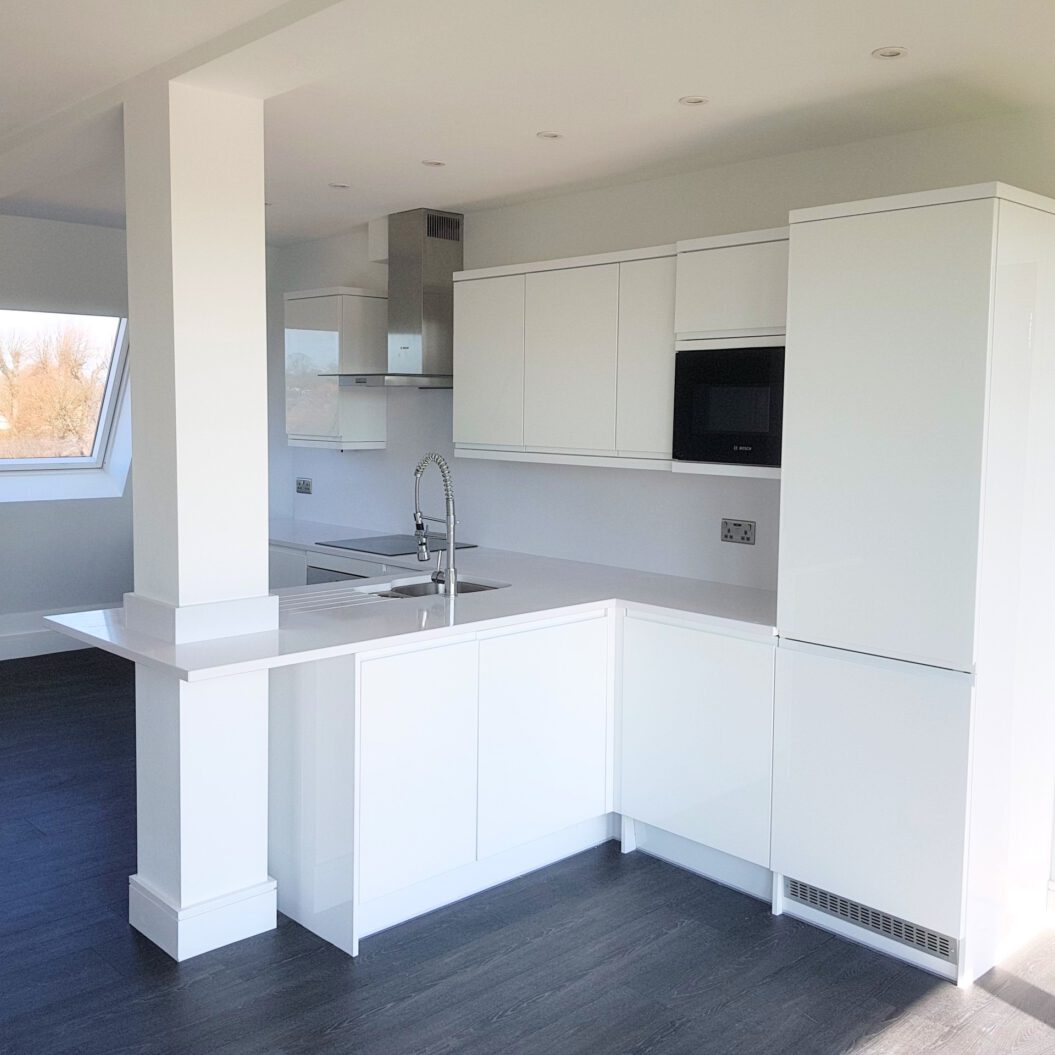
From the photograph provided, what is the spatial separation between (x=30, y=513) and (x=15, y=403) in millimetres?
650

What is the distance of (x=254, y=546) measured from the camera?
3.12m

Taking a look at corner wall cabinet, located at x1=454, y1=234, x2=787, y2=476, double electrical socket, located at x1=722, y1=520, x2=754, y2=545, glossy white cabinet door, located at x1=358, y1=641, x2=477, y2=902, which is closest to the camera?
glossy white cabinet door, located at x1=358, y1=641, x2=477, y2=902

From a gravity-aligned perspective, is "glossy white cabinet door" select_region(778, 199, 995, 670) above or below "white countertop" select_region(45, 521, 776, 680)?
above

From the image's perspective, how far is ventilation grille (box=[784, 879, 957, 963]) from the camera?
2.89m

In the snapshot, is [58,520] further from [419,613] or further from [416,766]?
[416,766]

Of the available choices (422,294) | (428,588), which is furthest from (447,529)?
(422,294)

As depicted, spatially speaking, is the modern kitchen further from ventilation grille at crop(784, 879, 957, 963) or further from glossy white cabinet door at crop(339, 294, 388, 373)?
glossy white cabinet door at crop(339, 294, 388, 373)

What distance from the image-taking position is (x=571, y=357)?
4.11 meters

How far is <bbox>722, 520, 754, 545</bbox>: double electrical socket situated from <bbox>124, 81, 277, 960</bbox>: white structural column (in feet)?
5.90

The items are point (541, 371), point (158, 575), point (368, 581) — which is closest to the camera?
point (158, 575)

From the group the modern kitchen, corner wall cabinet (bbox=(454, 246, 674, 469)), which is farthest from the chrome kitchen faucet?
corner wall cabinet (bbox=(454, 246, 674, 469))

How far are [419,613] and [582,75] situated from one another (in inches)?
65.6

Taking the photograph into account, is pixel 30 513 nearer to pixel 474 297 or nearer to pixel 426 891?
pixel 474 297

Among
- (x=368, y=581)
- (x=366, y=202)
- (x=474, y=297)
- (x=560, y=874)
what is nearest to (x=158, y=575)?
(x=368, y=581)
